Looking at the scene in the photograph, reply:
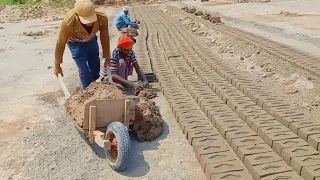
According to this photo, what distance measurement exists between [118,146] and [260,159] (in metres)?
1.33

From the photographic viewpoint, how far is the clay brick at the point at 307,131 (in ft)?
12.3

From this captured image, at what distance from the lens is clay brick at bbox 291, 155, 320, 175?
3.18 metres

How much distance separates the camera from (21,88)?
665cm

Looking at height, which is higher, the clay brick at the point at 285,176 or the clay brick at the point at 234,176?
the clay brick at the point at 285,176

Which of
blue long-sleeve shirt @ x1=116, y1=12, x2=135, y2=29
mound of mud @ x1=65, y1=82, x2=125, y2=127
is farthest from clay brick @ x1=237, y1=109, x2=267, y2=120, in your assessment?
blue long-sleeve shirt @ x1=116, y1=12, x2=135, y2=29

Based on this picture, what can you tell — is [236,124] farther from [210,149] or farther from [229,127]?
[210,149]

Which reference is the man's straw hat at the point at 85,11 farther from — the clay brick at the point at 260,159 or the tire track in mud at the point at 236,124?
the clay brick at the point at 260,159

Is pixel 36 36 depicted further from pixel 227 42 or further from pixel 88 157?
pixel 88 157

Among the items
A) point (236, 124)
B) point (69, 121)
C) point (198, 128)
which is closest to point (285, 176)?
point (236, 124)

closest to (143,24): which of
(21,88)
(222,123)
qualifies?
(21,88)

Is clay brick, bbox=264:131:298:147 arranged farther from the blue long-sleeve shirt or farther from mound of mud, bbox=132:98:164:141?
the blue long-sleeve shirt

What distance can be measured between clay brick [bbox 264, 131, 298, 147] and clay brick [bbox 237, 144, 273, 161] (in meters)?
0.08

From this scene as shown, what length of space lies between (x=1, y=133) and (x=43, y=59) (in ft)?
16.6

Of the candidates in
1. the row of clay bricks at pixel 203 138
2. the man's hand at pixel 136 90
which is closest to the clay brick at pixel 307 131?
the row of clay bricks at pixel 203 138
